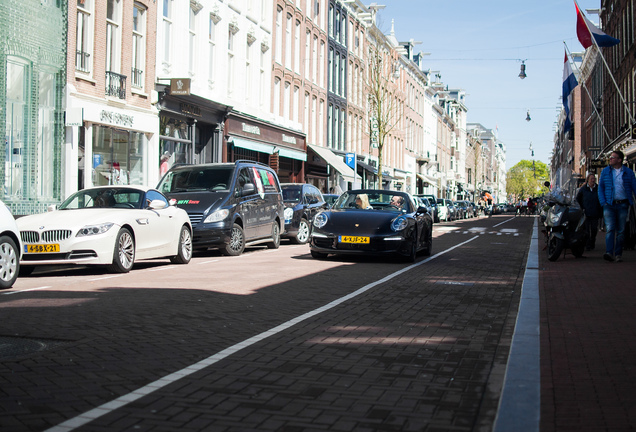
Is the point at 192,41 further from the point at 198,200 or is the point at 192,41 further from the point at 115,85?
the point at 198,200

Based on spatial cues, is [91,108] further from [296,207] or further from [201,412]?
[201,412]

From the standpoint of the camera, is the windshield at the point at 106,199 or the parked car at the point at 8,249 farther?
the windshield at the point at 106,199

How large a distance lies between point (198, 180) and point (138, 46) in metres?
9.79

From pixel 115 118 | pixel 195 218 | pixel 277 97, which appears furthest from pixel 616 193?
pixel 277 97

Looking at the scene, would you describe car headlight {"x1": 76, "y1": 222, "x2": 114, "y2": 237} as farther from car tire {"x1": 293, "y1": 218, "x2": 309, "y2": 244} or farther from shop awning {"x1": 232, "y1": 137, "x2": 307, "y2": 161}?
shop awning {"x1": 232, "y1": 137, "x2": 307, "y2": 161}

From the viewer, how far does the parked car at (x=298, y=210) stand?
2044 cm

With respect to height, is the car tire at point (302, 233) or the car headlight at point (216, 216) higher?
the car headlight at point (216, 216)

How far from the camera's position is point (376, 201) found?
1532cm

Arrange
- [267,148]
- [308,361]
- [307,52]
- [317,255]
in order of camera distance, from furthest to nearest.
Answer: [307,52], [267,148], [317,255], [308,361]

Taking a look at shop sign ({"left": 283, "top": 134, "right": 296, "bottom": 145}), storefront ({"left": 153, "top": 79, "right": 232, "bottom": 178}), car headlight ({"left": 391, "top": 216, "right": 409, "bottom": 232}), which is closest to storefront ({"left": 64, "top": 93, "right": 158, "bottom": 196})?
storefront ({"left": 153, "top": 79, "right": 232, "bottom": 178})

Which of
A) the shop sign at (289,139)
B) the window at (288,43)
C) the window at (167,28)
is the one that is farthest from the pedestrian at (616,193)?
the window at (288,43)

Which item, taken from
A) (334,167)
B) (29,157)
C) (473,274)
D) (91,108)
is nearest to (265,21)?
(334,167)

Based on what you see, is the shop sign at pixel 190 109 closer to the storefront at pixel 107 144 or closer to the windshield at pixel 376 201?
the storefront at pixel 107 144

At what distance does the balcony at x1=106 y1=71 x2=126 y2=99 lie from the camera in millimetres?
22469
